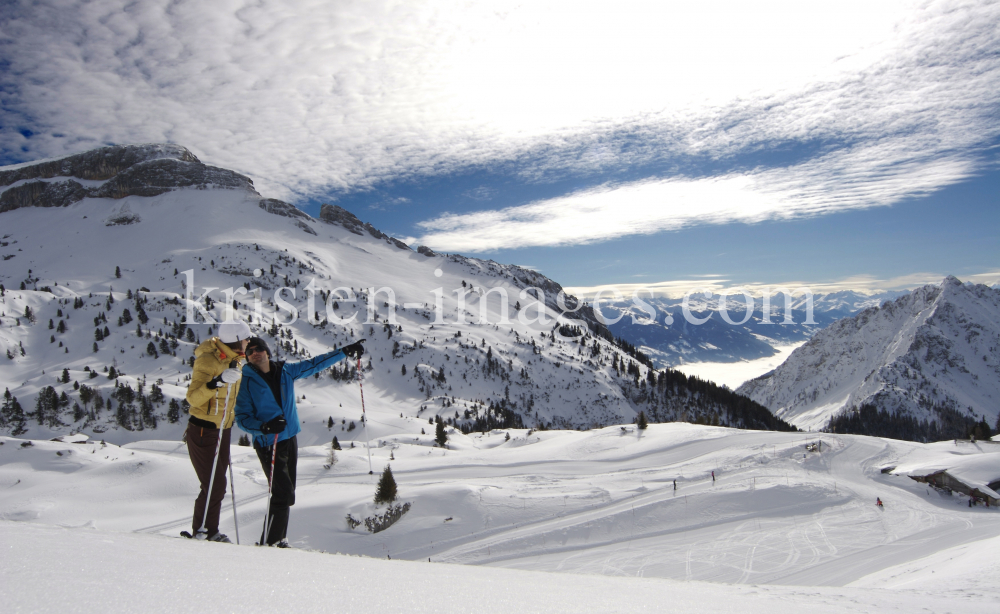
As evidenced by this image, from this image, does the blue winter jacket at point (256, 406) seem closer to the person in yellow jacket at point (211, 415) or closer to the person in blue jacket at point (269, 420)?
the person in blue jacket at point (269, 420)

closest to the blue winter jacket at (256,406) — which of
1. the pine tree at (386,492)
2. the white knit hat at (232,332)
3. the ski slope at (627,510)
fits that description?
the white knit hat at (232,332)

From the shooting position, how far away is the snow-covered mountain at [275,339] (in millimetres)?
68062

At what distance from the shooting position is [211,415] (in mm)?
6621

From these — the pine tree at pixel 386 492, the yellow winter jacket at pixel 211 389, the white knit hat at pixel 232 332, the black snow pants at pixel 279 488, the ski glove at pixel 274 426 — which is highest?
the white knit hat at pixel 232 332

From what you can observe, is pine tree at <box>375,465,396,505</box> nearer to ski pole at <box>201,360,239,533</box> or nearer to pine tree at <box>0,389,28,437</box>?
ski pole at <box>201,360,239,533</box>

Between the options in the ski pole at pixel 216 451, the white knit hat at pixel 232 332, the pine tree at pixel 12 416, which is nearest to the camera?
the ski pole at pixel 216 451

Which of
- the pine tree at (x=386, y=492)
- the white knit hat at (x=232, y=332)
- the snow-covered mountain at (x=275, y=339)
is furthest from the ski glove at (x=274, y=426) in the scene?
the snow-covered mountain at (x=275, y=339)

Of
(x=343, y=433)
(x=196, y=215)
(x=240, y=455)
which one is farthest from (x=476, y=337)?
(x=196, y=215)

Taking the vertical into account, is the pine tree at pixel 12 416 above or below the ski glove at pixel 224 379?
below

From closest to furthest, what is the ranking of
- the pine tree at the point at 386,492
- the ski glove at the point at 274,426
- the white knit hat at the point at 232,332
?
1. the ski glove at the point at 274,426
2. the white knit hat at the point at 232,332
3. the pine tree at the point at 386,492

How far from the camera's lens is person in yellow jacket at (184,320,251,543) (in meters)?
6.48

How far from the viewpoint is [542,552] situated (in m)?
19.6

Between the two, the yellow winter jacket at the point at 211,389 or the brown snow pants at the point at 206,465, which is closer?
the yellow winter jacket at the point at 211,389

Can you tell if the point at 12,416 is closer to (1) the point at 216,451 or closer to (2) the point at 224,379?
(1) the point at 216,451
